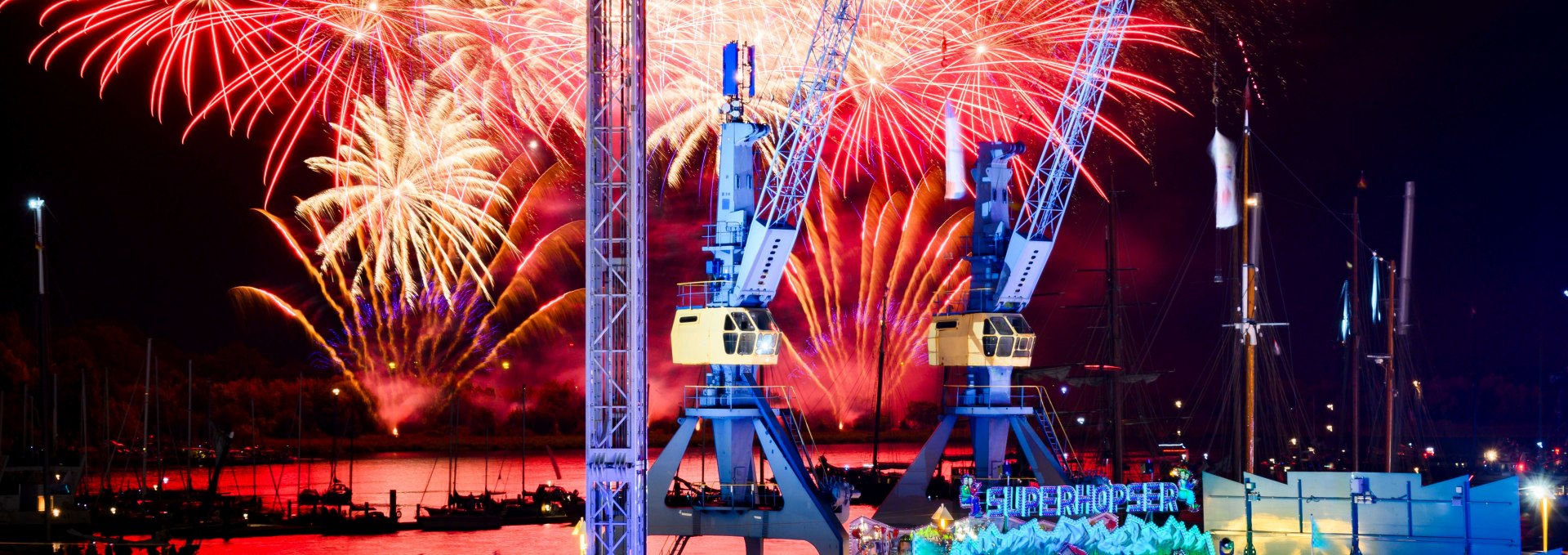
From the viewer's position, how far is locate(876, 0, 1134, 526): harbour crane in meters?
40.9

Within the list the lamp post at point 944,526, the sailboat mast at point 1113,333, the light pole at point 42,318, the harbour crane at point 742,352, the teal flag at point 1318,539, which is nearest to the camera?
the teal flag at point 1318,539

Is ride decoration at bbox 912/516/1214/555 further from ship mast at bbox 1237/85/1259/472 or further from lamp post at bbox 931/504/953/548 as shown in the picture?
ship mast at bbox 1237/85/1259/472

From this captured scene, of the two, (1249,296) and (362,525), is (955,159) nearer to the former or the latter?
(1249,296)

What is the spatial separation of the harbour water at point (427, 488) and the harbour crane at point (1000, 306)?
842 cm

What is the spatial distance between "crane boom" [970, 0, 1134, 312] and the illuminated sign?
7.57m

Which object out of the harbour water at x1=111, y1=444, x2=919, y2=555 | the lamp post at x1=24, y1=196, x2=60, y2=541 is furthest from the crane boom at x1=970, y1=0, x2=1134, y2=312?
the lamp post at x1=24, y1=196, x2=60, y2=541

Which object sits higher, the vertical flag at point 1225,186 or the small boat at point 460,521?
the vertical flag at point 1225,186

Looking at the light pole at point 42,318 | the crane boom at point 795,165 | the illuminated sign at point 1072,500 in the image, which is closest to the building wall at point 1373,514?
the illuminated sign at point 1072,500

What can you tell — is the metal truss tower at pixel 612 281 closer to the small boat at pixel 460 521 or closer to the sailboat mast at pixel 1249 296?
the sailboat mast at pixel 1249 296

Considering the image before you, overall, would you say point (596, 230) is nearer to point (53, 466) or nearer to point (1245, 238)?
point (1245, 238)

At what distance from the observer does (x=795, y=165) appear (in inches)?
1463

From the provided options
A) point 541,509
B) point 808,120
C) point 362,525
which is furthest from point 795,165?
point 362,525

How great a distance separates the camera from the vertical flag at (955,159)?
147 feet

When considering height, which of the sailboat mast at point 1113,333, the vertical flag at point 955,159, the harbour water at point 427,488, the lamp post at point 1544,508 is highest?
the vertical flag at point 955,159
